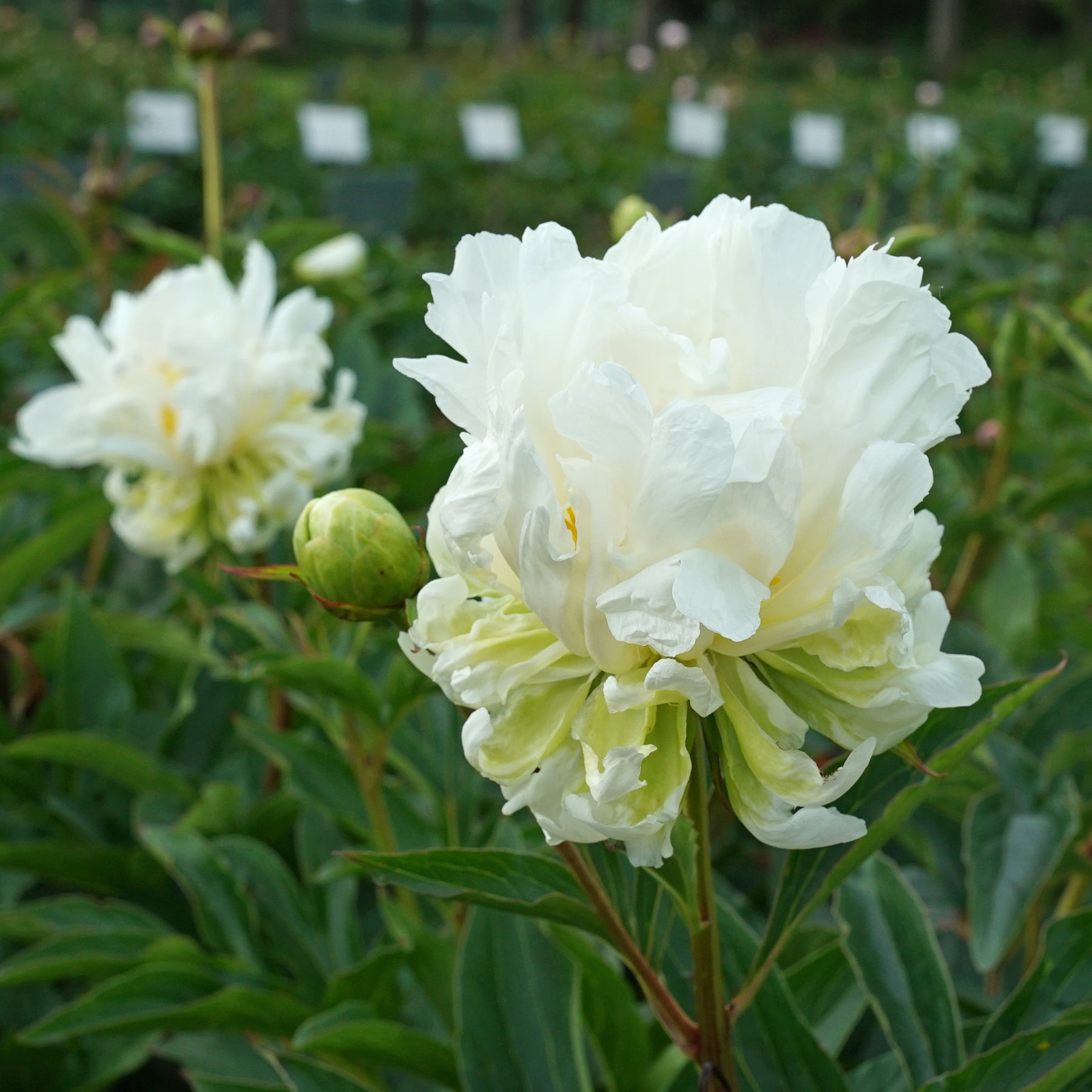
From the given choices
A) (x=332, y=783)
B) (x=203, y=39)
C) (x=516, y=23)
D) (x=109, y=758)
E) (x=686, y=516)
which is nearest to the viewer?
(x=686, y=516)

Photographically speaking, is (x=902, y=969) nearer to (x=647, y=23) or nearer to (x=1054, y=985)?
(x=1054, y=985)

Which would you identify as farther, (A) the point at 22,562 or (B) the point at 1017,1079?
(A) the point at 22,562

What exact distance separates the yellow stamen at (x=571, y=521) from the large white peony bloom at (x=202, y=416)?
23.4 inches

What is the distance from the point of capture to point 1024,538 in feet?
3.87

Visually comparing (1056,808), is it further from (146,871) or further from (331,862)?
(146,871)

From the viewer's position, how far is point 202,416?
3.37 ft

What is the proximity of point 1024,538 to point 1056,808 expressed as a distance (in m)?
0.40

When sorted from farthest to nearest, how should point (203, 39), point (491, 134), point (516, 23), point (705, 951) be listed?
point (516, 23) → point (491, 134) → point (203, 39) → point (705, 951)

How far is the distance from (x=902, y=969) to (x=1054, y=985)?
0.27ft

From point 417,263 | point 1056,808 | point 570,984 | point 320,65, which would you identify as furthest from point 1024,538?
point 320,65

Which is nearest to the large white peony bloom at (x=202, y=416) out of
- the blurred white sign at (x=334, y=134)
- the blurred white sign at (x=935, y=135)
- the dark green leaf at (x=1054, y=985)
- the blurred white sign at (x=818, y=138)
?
the dark green leaf at (x=1054, y=985)

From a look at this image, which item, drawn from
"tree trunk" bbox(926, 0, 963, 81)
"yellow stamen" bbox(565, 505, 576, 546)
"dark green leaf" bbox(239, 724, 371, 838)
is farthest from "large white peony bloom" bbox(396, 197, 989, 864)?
"tree trunk" bbox(926, 0, 963, 81)

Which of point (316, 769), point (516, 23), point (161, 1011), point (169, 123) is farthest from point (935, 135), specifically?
point (516, 23)

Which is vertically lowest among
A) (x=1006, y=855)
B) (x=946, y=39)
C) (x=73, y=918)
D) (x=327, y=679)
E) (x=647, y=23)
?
(x=647, y=23)
